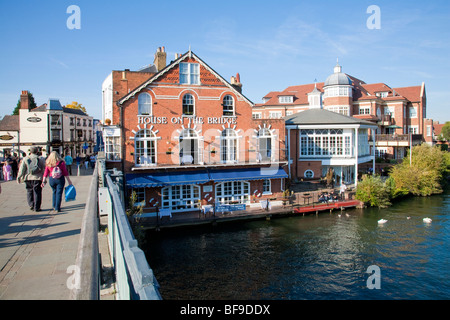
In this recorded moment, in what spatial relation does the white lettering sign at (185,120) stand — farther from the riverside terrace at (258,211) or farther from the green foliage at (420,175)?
the green foliage at (420,175)

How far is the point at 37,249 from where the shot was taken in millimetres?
5957

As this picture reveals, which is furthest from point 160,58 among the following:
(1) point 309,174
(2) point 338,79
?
(2) point 338,79

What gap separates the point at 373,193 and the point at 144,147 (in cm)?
1993

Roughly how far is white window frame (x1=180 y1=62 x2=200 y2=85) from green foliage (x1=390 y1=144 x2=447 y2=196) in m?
22.8

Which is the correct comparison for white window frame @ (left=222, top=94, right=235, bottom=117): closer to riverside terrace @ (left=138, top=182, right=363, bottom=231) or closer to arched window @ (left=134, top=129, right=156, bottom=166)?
arched window @ (left=134, top=129, right=156, bottom=166)

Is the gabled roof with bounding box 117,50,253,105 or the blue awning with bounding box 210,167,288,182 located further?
the blue awning with bounding box 210,167,288,182

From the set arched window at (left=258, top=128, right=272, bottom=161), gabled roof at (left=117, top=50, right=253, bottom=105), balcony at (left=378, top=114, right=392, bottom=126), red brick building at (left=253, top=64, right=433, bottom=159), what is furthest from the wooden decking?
balcony at (left=378, top=114, right=392, bottom=126)

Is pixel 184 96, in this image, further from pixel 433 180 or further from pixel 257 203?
pixel 433 180

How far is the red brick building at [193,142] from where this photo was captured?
80.0 feet

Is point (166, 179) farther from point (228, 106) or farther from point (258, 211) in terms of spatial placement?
point (228, 106)

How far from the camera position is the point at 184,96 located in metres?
25.7

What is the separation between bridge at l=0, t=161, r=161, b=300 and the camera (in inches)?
103
